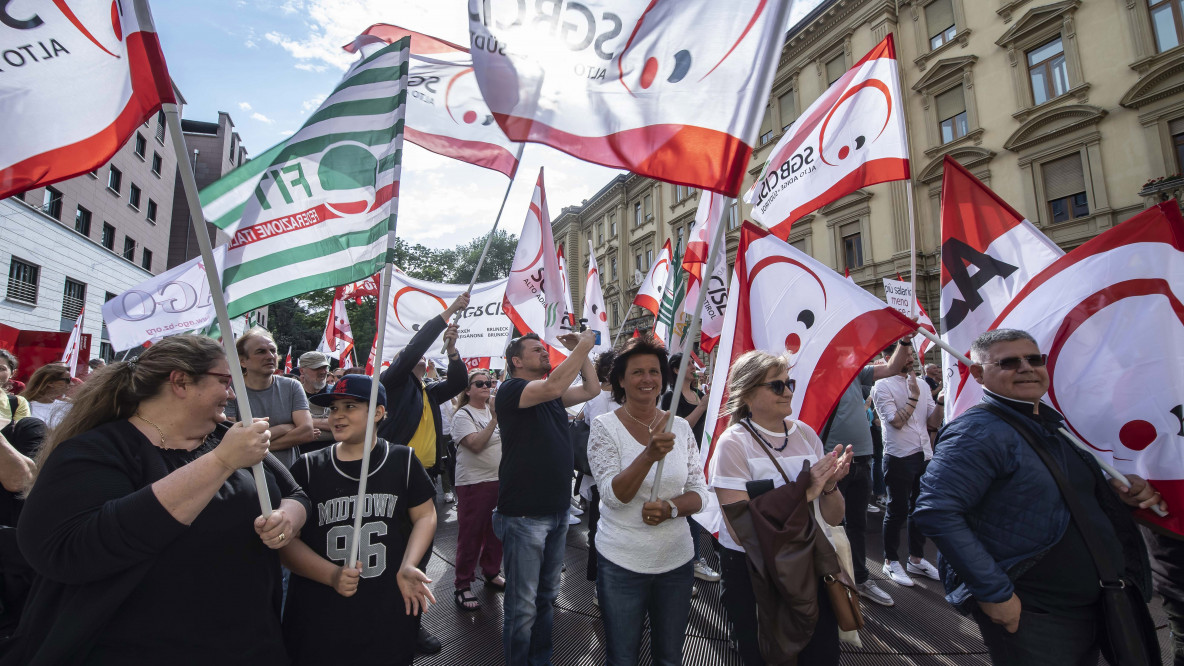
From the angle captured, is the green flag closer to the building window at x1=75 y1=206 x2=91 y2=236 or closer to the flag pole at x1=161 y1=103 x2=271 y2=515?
the flag pole at x1=161 y1=103 x2=271 y2=515

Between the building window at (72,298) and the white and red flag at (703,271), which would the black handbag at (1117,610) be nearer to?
the white and red flag at (703,271)

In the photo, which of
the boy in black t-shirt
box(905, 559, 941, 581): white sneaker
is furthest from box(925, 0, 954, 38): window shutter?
the boy in black t-shirt

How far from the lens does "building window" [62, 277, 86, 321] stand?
19.5m

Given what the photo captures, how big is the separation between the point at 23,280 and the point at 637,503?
76.7ft

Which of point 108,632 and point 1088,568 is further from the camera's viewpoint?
point 1088,568

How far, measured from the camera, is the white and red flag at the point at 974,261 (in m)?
3.22

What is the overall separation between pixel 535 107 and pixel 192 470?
6.01ft

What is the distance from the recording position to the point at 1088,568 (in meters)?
2.07

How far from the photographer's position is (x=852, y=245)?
21.9m

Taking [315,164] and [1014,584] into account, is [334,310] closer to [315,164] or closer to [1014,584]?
[315,164]

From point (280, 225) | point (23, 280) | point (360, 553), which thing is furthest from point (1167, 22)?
point (23, 280)

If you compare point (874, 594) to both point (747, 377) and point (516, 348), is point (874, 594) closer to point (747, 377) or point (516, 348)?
point (747, 377)

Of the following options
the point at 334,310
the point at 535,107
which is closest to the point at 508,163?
the point at 535,107

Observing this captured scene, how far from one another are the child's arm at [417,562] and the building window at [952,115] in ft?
71.0
